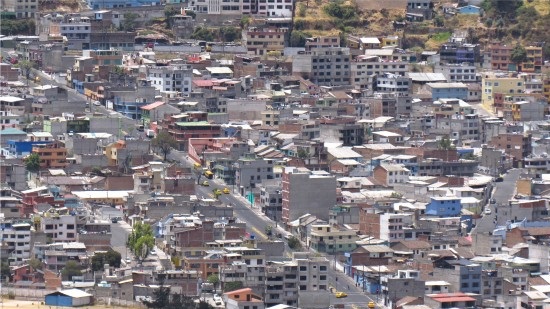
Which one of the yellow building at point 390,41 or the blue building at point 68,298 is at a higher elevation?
the yellow building at point 390,41

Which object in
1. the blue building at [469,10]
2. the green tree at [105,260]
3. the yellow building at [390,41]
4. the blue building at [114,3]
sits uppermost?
the blue building at [114,3]

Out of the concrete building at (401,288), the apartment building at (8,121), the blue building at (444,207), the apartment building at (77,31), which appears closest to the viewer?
the concrete building at (401,288)

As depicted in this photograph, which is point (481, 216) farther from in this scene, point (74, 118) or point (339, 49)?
point (339, 49)

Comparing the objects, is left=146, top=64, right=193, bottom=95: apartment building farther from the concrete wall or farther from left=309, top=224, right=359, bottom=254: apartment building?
left=309, top=224, right=359, bottom=254: apartment building

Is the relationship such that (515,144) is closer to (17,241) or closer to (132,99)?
(132,99)

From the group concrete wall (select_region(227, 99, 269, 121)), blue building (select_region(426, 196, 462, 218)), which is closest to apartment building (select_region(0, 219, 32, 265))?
blue building (select_region(426, 196, 462, 218))

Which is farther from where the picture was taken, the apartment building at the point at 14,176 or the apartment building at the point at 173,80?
the apartment building at the point at 173,80

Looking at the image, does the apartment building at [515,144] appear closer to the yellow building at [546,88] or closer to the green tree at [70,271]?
the yellow building at [546,88]

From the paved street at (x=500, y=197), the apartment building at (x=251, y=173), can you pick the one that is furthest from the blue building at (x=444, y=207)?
the apartment building at (x=251, y=173)
